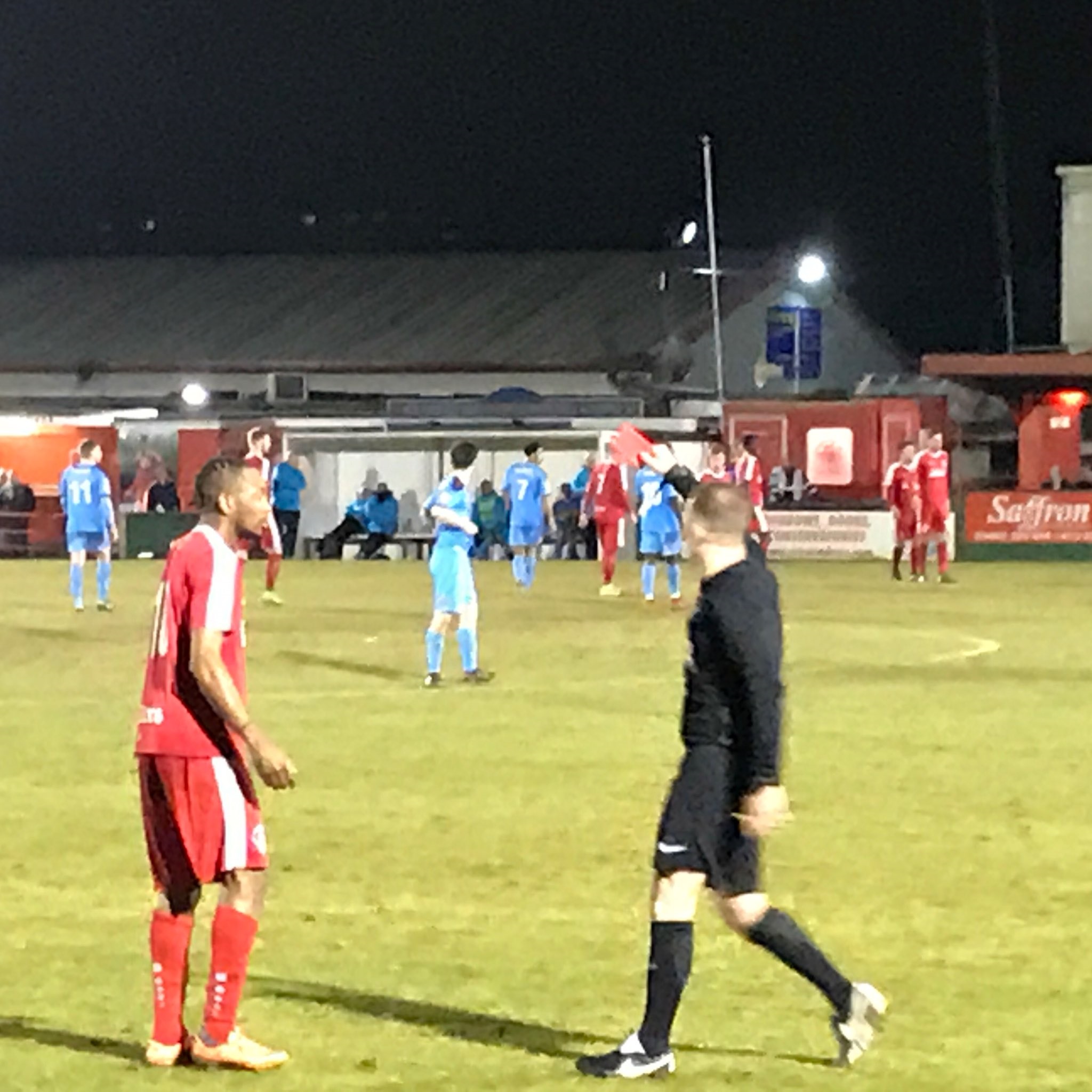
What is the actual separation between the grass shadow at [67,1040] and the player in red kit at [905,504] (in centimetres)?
2689

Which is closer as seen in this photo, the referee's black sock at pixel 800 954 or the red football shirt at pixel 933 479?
the referee's black sock at pixel 800 954

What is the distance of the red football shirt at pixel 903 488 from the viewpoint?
3416cm

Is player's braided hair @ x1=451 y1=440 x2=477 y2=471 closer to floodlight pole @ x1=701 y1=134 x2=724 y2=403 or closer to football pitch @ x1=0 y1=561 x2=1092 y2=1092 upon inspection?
football pitch @ x1=0 y1=561 x2=1092 y2=1092

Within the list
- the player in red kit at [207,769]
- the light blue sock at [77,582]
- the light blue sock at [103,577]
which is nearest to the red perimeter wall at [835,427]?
the light blue sock at [103,577]

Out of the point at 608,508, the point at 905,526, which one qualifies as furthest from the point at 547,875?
the point at 905,526

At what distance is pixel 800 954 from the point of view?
741 cm

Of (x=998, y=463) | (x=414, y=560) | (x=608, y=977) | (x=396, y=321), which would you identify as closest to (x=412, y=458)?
(x=414, y=560)

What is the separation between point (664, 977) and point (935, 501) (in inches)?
1084

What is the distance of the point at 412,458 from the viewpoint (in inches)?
1791

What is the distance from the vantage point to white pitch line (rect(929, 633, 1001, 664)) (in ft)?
73.1

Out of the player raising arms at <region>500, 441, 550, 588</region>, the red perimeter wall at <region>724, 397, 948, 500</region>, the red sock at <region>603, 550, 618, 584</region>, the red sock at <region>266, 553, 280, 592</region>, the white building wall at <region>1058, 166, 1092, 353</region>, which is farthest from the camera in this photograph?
the white building wall at <region>1058, 166, 1092, 353</region>

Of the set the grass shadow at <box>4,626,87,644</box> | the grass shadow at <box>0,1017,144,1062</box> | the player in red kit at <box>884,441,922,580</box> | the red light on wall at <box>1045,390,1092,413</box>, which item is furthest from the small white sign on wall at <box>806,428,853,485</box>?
the grass shadow at <box>0,1017,144,1062</box>

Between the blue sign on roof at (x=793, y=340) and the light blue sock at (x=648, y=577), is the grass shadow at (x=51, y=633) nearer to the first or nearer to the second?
the light blue sock at (x=648, y=577)

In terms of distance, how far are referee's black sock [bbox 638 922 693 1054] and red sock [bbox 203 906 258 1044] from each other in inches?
49.8
